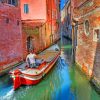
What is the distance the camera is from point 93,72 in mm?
10797

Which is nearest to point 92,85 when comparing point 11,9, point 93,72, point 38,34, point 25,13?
point 93,72

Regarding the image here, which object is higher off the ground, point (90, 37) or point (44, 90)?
point (90, 37)

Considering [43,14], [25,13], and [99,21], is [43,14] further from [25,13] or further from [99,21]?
[99,21]

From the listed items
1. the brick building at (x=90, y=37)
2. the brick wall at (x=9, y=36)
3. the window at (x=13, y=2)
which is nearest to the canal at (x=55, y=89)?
the brick building at (x=90, y=37)

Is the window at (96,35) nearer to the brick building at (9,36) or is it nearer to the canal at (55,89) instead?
the canal at (55,89)

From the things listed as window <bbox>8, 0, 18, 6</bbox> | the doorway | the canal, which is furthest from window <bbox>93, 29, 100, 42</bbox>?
the doorway

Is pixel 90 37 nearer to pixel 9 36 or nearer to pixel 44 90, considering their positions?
pixel 44 90

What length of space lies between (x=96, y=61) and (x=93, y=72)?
70 cm

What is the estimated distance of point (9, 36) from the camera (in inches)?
574

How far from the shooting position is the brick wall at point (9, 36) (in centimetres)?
1349

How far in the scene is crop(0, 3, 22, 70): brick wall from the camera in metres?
13.5

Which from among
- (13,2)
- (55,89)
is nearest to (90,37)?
(55,89)

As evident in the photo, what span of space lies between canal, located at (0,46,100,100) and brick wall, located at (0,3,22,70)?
1562 millimetres

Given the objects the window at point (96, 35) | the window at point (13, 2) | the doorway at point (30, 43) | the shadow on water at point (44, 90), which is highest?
the window at point (13, 2)
